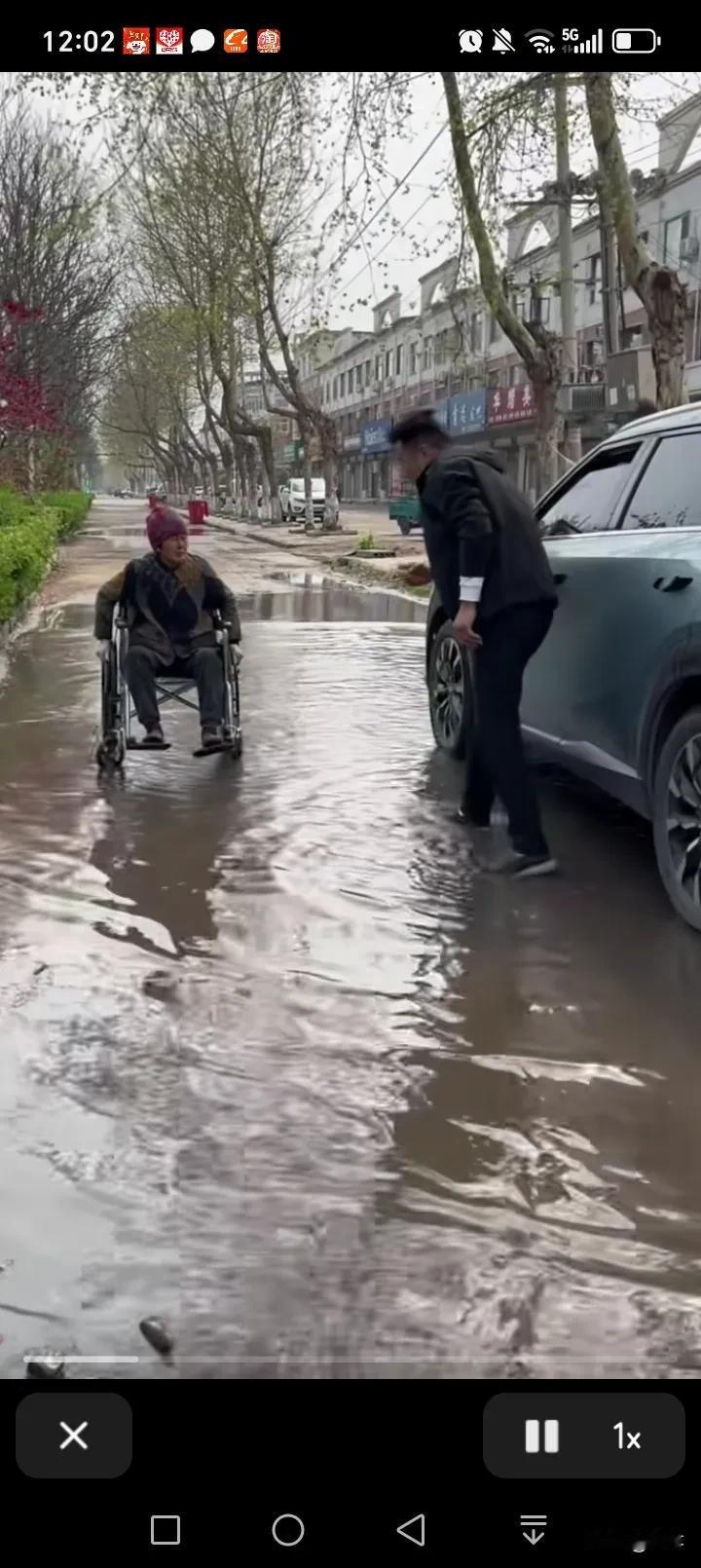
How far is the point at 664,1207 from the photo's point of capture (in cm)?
295

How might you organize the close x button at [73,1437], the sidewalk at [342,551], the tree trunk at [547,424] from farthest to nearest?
1. the sidewalk at [342,551]
2. the tree trunk at [547,424]
3. the close x button at [73,1437]

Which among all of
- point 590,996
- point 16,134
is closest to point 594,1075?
point 590,996

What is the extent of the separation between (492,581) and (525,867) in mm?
1087

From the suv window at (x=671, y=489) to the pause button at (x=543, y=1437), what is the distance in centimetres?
388

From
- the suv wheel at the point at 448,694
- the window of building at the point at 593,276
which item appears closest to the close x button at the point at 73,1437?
the suv wheel at the point at 448,694

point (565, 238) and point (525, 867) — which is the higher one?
point (565, 238)

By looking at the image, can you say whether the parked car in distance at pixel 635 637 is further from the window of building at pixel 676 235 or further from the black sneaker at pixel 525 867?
the window of building at pixel 676 235

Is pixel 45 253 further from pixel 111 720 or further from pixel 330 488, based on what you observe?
pixel 111 720

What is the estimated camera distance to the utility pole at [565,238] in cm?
1388

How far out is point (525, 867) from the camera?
17.8 ft
